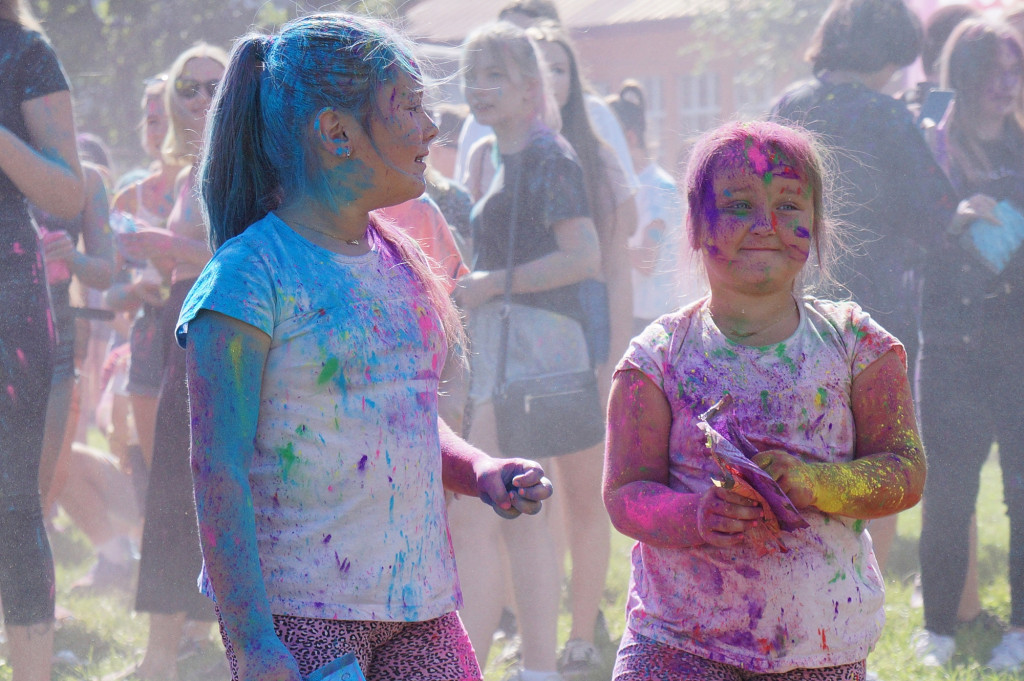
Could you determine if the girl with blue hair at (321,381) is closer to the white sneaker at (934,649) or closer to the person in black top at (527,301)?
the person in black top at (527,301)

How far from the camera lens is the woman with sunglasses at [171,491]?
11.6 feet

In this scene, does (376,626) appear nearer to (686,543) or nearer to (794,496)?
(686,543)

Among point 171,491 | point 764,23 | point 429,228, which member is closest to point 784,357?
point 429,228

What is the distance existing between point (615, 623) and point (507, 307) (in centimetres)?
152

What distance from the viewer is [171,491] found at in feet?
11.8

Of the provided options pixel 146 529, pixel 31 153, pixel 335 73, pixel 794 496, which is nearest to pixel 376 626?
pixel 794 496

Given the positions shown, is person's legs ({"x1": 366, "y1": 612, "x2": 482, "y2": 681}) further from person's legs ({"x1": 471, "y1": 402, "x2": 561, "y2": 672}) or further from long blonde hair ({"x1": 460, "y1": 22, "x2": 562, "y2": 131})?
long blonde hair ({"x1": 460, "y1": 22, "x2": 562, "y2": 131})

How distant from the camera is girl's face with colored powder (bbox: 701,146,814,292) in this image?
2.01 m

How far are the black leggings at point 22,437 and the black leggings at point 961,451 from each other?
301cm

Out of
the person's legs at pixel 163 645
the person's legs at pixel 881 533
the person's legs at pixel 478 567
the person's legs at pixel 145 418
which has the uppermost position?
the person's legs at pixel 145 418

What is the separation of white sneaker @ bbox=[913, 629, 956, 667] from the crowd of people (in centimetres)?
1

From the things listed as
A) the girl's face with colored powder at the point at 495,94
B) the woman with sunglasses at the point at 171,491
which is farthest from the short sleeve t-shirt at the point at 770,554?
the woman with sunglasses at the point at 171,491

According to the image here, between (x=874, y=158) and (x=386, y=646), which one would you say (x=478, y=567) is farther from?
(x=874, y=158)

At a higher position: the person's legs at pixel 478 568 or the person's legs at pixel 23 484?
the person's legs at pixel 23 484
